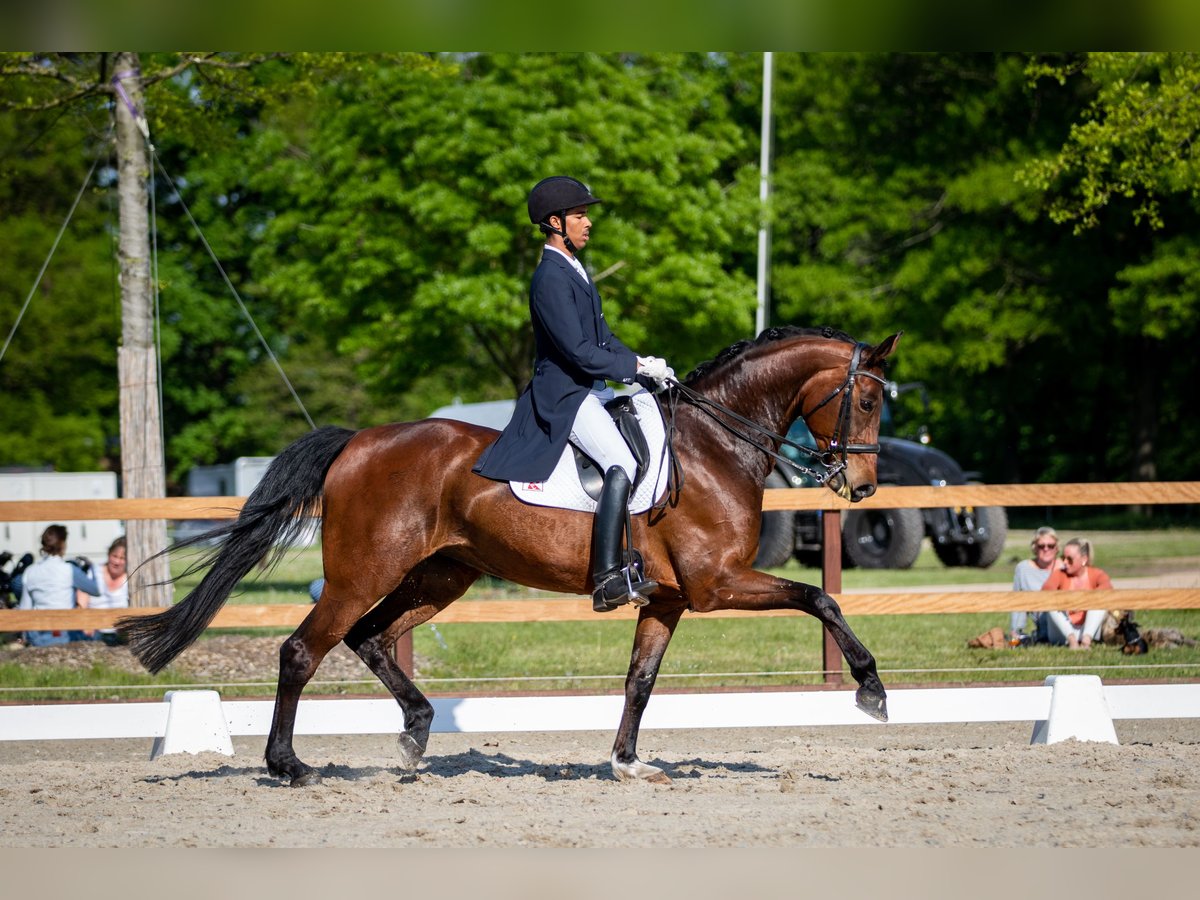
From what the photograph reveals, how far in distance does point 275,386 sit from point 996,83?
20.9m

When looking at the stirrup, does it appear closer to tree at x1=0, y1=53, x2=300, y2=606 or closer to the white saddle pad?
the white saddle pad

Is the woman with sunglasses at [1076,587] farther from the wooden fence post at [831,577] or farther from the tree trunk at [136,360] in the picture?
the tree trunk at [136,360]

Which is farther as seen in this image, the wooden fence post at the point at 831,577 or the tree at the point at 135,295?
the tree at the point at 135,295

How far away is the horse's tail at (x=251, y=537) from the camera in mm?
6641

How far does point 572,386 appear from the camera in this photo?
624cm

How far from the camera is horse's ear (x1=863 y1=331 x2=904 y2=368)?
6064mm

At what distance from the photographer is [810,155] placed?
27781 millimetres

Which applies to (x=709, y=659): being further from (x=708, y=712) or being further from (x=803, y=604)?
(x=803, y=604)

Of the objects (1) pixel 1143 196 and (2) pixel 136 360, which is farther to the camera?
(1) pixel 1143 196

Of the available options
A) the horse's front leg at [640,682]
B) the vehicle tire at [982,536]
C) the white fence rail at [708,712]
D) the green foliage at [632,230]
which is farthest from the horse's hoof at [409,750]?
the vehicle tire at [982,536]

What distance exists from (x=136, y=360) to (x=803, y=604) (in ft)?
23.1

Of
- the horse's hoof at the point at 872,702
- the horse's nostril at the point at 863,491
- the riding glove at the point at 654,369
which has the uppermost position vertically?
the riding glove at the point at 654,369

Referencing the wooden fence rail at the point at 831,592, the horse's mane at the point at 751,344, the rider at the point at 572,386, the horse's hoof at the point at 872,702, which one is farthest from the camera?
the wooden fence rail at the point at 831,592

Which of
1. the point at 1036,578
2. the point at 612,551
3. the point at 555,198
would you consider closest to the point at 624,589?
the point at 612,551
